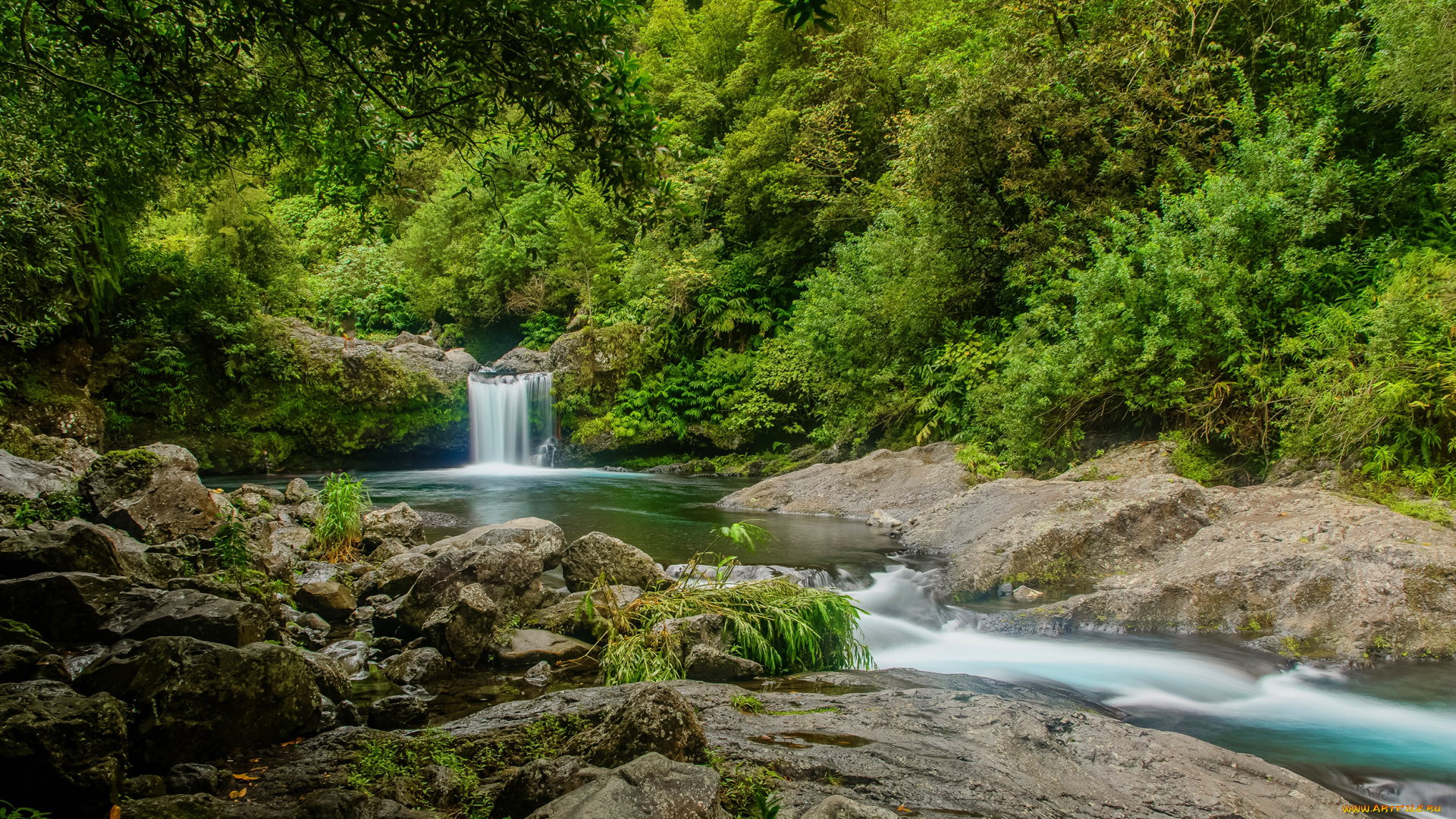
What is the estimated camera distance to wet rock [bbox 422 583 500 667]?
17.0 ft

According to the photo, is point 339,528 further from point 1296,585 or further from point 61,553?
point 1296,585

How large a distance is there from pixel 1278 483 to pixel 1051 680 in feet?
16.5

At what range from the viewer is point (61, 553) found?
16.3ft

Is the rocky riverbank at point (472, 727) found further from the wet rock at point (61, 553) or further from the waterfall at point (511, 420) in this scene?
the waterfall at point (511, 420)

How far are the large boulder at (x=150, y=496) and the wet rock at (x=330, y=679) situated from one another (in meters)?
4.18

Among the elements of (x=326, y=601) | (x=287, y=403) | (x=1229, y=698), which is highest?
(x=287, y=403)

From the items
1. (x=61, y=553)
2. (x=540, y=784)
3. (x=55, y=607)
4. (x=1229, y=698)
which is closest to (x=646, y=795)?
(x=540, y=784)

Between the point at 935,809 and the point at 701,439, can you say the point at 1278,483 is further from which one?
the point at 701,439

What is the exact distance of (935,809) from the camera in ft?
8.91

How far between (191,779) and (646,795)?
6.42ft

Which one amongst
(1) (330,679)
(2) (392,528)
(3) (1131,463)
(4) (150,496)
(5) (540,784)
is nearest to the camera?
(5) (540,784)

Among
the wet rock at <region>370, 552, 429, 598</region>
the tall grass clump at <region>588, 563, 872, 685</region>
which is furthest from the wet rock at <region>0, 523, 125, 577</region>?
the tall grass clump at <region>588, 563, 872, 685</region>

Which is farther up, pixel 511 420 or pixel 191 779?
pixel 511 420

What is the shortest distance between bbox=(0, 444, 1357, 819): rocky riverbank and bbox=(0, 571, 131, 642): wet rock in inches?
0.4
